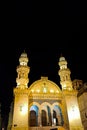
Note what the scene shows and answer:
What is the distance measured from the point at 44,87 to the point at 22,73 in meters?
5.94

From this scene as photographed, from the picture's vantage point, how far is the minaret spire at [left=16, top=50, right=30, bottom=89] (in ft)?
117

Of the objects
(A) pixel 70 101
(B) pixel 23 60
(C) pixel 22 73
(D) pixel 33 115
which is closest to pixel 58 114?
(A) pixel 70 101

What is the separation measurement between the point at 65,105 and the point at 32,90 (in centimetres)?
790

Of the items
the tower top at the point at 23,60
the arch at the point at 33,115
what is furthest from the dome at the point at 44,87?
the tower top at the point at 23,60

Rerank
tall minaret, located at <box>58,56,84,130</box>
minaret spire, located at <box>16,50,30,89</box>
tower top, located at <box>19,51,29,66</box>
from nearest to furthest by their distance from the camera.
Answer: tall minaret, located at <box>58,56,84,130</box>
minaret spire, located at <box>16,50,30,89</box>
tower top, located at <box>19,51,29,66</box>

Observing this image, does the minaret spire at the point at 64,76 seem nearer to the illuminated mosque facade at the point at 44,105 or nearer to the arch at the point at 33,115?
the illuminated mosque facade at the point at 44,105

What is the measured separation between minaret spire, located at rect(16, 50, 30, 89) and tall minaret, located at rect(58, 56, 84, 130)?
8253mm

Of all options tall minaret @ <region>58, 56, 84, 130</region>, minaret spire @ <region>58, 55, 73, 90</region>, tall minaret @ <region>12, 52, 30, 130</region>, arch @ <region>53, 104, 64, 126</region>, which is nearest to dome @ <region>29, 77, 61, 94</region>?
minaret spire @ <region>58, 55, 73, 90</region>

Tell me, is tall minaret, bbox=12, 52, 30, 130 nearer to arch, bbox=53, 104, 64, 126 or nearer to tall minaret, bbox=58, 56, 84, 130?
arch, bbox=53, 104, 64, 126

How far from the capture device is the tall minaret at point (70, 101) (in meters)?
31.5

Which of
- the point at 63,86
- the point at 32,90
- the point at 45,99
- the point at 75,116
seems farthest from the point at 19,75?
the point at 75,116

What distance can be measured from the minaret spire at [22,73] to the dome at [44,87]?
1.99 m

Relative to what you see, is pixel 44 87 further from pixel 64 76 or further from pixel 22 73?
pixel 22 73

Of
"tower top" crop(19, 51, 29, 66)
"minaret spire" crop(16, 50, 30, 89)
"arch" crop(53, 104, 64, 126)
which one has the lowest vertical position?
"arch" crop(53, 104, 64, 126)
